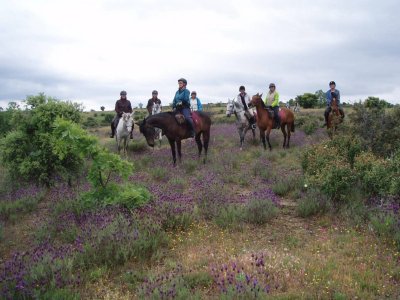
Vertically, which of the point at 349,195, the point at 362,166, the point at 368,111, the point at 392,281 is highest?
the point at 368,111

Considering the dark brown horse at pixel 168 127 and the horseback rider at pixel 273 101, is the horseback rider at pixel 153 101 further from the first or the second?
the horseback rider at pixel 273 101

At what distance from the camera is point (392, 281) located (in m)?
4.65

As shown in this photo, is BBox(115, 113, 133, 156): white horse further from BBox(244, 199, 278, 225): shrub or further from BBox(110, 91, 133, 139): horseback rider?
BBox(244, 199, 278, 225): shrub

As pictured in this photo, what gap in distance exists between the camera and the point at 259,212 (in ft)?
23.6

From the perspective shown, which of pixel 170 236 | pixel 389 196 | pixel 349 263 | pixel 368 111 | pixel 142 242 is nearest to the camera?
pixel 349 263

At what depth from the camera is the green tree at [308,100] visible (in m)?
53.1

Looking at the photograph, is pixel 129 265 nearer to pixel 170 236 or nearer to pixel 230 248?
pixel 170 236

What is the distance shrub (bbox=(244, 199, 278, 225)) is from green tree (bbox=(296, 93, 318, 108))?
48668mm

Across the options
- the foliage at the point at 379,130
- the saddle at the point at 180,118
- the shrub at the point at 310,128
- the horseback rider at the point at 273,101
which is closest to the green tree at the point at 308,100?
the shrub at the point at 310,128

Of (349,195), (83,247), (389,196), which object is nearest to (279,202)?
(349,195)

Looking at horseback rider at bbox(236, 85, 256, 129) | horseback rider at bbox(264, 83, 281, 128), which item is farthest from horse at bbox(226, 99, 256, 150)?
horseback rider at bbox(264, 83, 281, 128)

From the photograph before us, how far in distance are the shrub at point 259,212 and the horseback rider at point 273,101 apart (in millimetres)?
9051

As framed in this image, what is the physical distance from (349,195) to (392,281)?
335 centimetres

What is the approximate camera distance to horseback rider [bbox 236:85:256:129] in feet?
54.1
